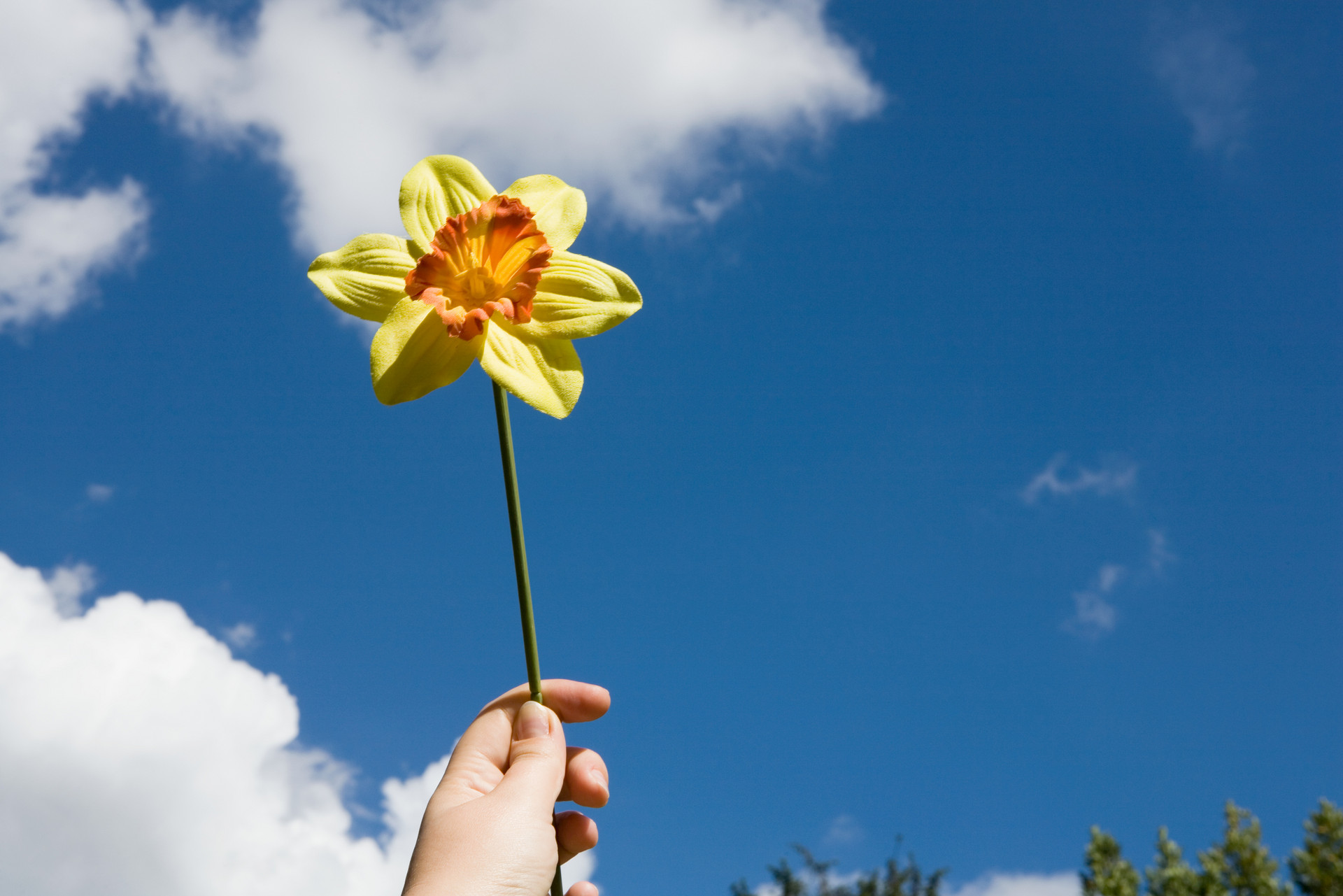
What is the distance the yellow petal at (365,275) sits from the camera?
2.27m

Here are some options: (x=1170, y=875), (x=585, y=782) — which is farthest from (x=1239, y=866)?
(x=585, y=782)

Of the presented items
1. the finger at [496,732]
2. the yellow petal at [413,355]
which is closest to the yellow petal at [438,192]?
the yellow petal at [413,355]

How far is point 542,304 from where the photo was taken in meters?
2.27

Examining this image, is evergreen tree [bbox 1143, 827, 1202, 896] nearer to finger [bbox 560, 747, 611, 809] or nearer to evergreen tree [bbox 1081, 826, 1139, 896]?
evergreen tree [bbox 1081, 826, 1139, 896]

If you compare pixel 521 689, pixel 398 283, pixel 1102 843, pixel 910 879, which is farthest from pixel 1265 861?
pixel 398 283

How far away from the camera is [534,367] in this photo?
2.19 metres

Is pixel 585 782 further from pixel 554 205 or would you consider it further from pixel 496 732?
pixel 554 205

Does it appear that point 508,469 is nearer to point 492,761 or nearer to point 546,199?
point 546,199

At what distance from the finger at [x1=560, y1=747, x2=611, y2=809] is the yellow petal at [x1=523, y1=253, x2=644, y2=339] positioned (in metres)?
1.67

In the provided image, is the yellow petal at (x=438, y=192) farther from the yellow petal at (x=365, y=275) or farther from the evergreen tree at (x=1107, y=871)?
the evergreen tree at (x=1107, y=871)

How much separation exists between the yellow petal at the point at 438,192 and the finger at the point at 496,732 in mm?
1751

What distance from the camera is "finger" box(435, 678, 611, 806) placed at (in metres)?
2.80

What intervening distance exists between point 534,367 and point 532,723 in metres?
1.28

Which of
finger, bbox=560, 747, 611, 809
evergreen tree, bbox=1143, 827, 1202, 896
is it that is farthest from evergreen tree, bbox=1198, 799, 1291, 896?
finger, bbox=560, 747, 611, 809
